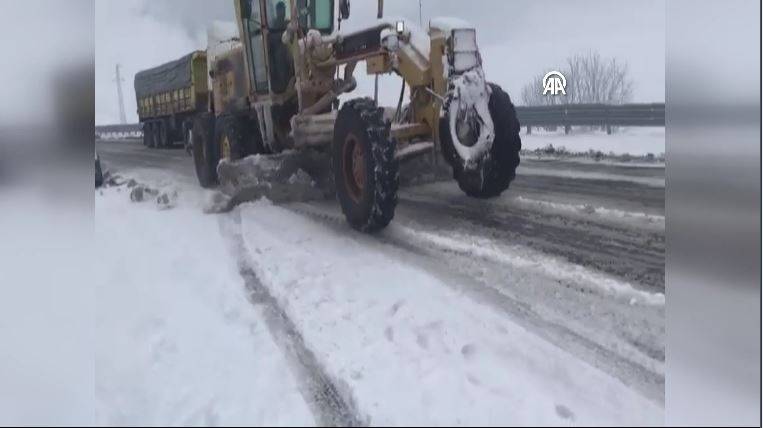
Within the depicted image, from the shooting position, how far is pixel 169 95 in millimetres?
1971

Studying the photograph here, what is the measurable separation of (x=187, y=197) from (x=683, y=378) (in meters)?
1.48

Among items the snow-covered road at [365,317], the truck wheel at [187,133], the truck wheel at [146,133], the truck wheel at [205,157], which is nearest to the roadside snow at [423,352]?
the snow-covered road at [365,317]

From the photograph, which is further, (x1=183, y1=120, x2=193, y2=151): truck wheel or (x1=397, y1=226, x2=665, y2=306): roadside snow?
(x1=183, y1=120, x2=193, y2=151): truck wheel

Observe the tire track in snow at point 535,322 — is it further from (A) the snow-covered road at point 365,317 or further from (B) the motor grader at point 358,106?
(B) the motor grader at point 358,106

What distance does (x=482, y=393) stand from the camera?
155 cm

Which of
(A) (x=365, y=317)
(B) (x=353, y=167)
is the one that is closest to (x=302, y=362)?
(A) (x=365, y=317)

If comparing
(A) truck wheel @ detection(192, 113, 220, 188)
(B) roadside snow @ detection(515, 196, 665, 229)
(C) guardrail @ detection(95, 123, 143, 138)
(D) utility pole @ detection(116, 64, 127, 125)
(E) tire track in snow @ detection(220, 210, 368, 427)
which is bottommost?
(E) tire track in snow @ detection(220, 210, 368, 427)

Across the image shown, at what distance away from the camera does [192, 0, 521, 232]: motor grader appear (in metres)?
2.21

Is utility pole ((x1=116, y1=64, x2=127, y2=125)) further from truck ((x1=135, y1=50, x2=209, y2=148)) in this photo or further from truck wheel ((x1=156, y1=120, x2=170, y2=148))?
truck wheel ((x1=156, y1=120, x2=170, y2=148))

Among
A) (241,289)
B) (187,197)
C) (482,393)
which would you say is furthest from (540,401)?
(187,197)

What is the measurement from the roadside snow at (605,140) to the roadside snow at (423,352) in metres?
0.62

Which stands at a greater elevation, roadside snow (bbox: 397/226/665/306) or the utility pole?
the utility pole

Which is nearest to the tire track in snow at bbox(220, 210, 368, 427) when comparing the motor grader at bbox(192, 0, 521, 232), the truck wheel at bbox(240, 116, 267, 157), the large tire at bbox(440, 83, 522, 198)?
the motor grader at bbox(192, 0, 521, 232)

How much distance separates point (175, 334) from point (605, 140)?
1.43m
